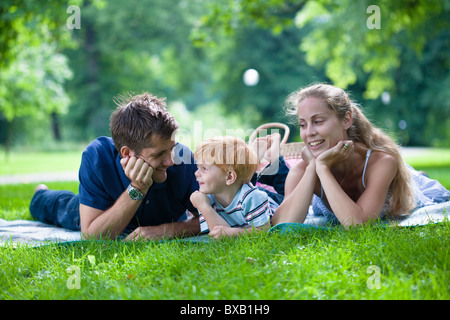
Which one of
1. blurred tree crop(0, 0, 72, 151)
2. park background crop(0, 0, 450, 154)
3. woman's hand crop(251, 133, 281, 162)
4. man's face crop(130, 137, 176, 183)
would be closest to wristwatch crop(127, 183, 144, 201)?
man's face crop(130, 137, 176, 183)

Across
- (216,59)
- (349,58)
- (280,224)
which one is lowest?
(280,224)

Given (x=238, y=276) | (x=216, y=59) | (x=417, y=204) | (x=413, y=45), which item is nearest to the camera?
(x=238, y=276)

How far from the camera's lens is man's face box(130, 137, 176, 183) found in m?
3.62

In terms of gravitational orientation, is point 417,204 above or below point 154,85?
below

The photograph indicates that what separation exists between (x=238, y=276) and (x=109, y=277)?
817mm

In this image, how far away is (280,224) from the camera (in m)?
3.56

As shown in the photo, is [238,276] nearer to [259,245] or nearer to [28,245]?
[259,245]

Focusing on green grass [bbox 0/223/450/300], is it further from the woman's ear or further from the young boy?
the woman's ear

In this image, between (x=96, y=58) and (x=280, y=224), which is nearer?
(x=280, y=224)

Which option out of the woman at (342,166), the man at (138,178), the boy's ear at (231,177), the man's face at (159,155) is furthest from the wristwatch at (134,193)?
the woman at (342,166)

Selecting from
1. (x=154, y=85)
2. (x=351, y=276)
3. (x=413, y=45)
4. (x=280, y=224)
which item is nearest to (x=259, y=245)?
(x=280, y=224)
